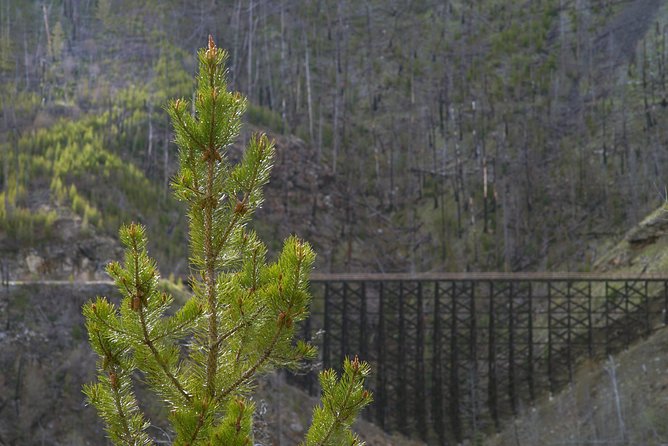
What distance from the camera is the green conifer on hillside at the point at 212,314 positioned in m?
4.69

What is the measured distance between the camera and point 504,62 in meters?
55.2

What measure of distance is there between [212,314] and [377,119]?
49835 mm

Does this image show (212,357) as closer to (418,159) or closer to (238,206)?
(238,206)

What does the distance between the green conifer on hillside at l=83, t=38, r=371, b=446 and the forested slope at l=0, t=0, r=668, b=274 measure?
31539 mm

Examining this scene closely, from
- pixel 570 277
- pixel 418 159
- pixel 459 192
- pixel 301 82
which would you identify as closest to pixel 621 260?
pixel 570 277

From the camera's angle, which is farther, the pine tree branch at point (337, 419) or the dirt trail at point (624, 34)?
the dirt trail at point (624, 34)

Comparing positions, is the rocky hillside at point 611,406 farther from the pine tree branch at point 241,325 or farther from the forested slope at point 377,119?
the pine tree branch at point 241,325

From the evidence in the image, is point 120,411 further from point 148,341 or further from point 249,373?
point 249,373

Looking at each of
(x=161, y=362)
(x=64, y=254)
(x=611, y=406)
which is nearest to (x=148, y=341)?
(x=161, y=362)

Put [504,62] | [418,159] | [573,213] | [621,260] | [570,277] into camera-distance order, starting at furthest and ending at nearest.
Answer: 1. [504,62]
2. [418,159]
3. [573,213]
4. [621,260]
5. [570,277]

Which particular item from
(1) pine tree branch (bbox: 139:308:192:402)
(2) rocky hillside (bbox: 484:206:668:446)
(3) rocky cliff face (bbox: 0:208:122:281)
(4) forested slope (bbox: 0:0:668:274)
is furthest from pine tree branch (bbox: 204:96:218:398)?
(4) forested slope (bbox: 0:0:668:274)

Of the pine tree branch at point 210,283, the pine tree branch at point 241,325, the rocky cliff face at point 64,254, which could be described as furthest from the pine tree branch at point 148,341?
the rocky cliff face at point 64,254

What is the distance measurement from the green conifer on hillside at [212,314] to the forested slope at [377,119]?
31.5 meters

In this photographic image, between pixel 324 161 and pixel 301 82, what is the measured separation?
9578 millimetres
